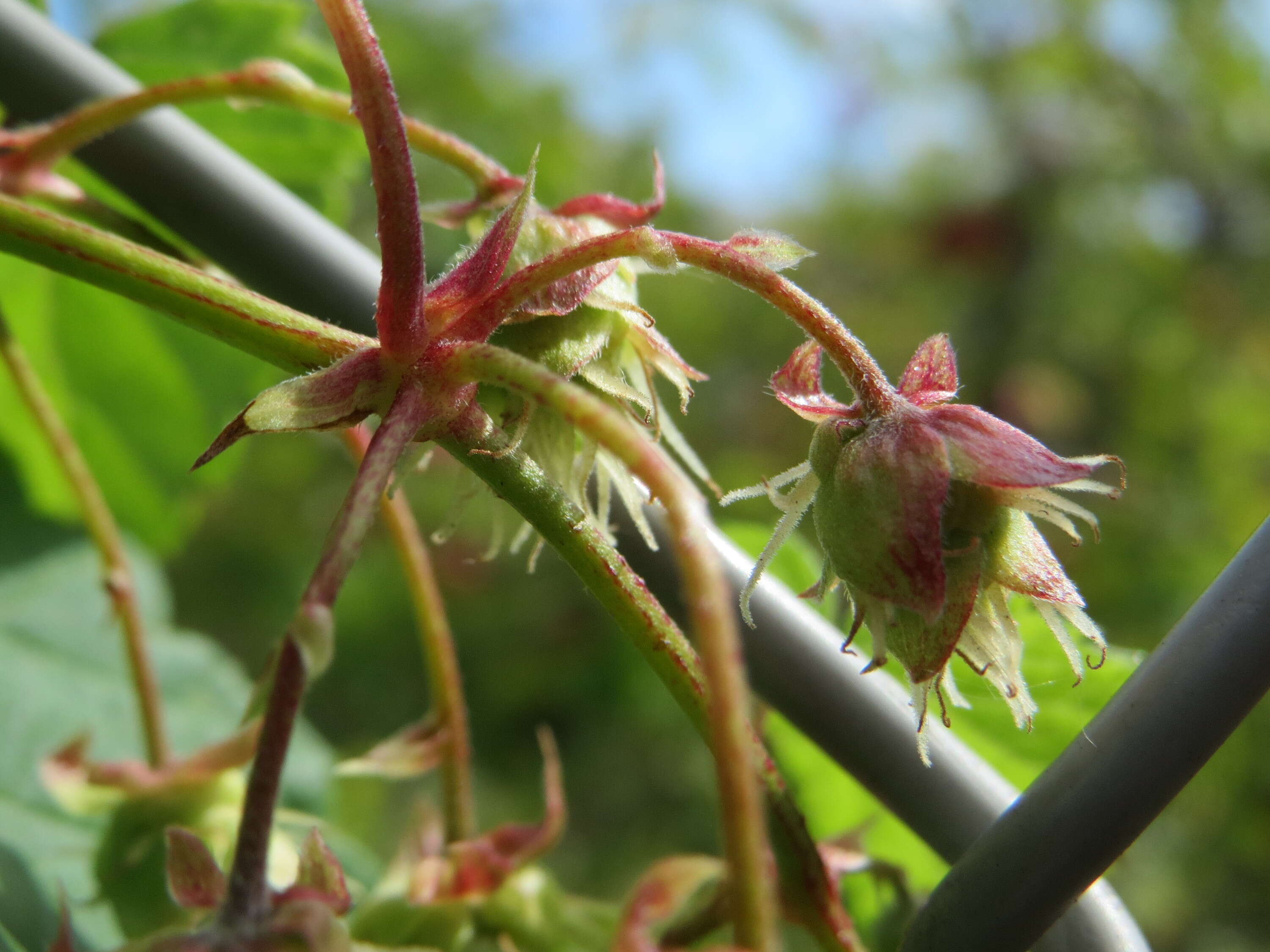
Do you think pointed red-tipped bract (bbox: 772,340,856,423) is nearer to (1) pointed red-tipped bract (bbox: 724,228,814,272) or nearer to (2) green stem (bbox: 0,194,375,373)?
(1) pointed red-tipped bract (bbox: 724,228,814,272)

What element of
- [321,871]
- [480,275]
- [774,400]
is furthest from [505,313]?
[774,400]

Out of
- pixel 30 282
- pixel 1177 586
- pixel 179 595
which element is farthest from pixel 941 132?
pixel 30 282

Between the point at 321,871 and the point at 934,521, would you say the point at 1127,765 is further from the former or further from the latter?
the point at 321,871

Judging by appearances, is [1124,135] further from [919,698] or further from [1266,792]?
[919,698]

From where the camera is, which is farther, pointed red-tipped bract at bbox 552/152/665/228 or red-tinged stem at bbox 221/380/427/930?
pointed red-tipped bract at bbox 552/152/665/228

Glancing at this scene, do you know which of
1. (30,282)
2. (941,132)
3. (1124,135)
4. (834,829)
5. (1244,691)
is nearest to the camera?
(1244,691)

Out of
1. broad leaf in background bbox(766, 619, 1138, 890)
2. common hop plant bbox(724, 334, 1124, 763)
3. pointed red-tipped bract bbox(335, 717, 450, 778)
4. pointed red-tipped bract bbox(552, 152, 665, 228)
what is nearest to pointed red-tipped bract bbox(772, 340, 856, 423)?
common hop plant bbox(724, 334, 1124, 763)

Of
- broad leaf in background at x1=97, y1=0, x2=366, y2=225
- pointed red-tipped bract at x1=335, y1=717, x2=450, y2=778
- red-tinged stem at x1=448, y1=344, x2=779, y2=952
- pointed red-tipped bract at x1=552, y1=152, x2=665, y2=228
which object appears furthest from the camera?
broad leaf in background at x1=97, y1=0, x2=366, y2=225
